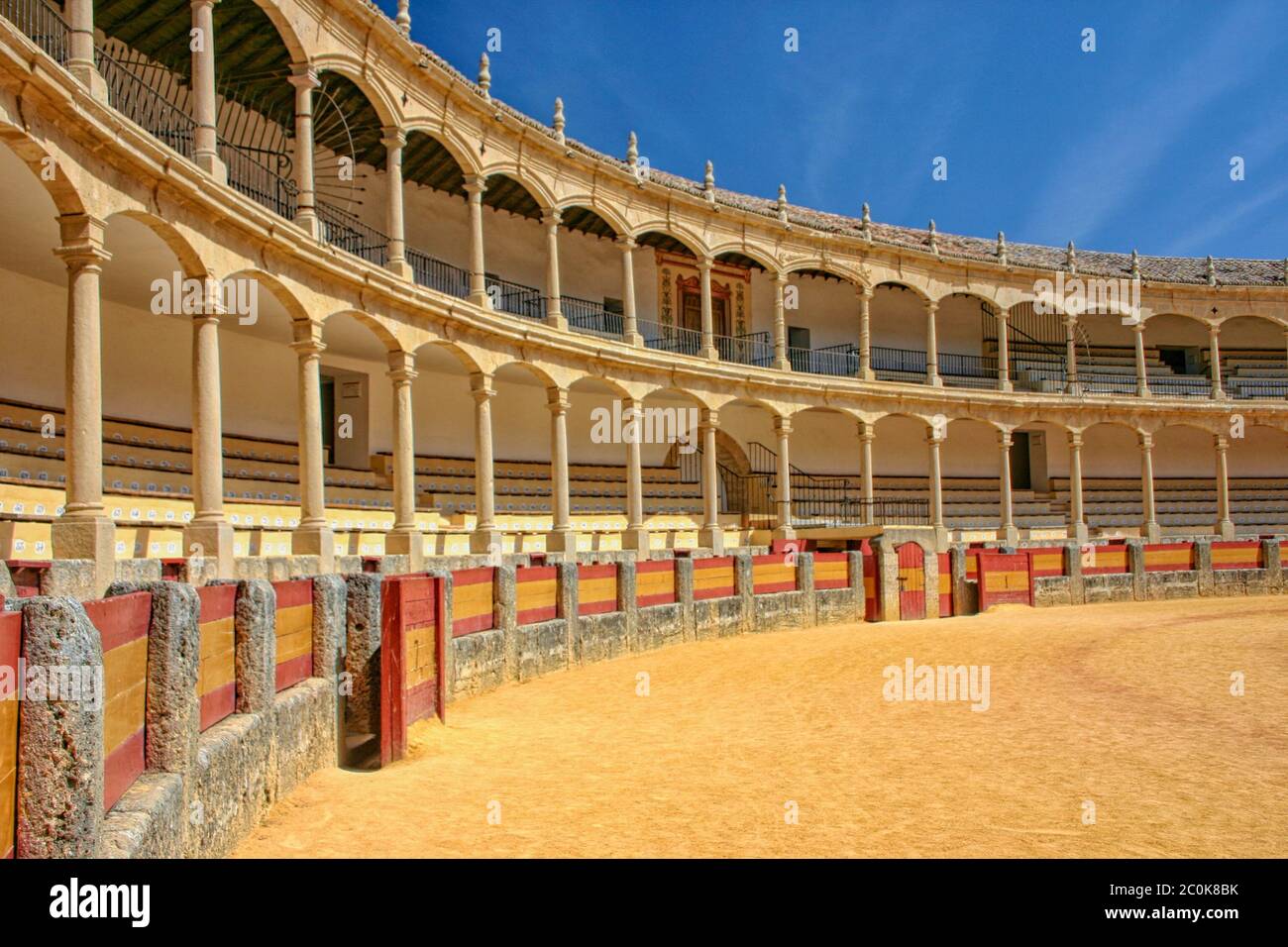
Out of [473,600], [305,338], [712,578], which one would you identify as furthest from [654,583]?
[305,338]

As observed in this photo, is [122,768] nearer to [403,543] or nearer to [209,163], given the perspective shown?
[209,163]

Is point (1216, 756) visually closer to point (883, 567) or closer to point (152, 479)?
point (883, 567)

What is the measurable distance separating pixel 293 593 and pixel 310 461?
26.9 ft

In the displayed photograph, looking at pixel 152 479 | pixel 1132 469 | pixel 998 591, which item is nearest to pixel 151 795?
pixel 152 479

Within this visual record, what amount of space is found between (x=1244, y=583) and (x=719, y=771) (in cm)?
2037

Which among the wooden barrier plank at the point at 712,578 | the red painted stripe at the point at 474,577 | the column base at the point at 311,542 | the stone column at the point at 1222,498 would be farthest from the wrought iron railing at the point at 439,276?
the stone column at the point at 1222,498

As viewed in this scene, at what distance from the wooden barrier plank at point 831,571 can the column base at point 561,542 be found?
4878 millimetres

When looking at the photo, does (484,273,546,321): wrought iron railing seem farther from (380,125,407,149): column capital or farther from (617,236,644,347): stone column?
(380,125,407,149): column capital

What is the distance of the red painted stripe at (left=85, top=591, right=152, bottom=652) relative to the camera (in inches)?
143

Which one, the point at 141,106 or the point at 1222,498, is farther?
the point at 1222,498

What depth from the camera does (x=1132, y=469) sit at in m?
35.2

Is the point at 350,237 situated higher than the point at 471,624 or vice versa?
the point at 350,237

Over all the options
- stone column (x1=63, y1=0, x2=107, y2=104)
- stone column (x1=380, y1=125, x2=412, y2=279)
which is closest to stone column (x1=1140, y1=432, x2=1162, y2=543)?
stone column (x1=380, y1=125, x2=412, y2=279)

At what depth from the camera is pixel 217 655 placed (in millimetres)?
5164
